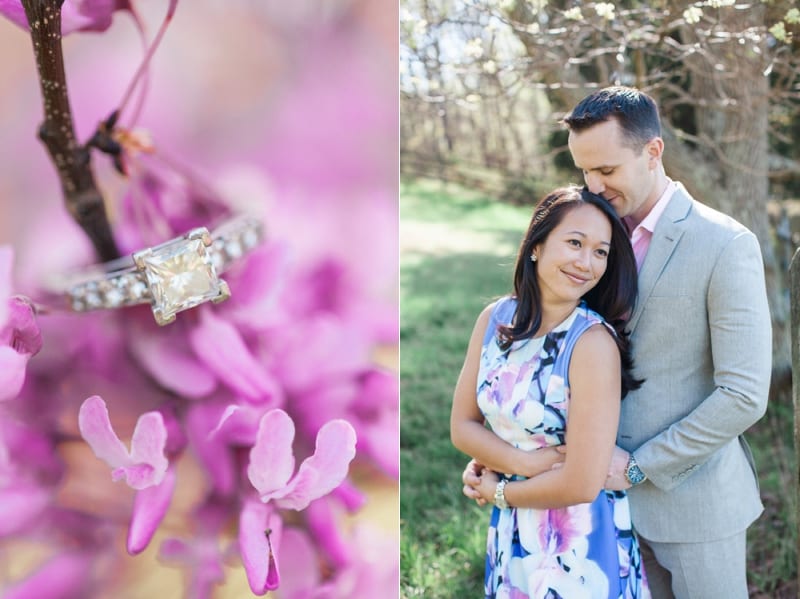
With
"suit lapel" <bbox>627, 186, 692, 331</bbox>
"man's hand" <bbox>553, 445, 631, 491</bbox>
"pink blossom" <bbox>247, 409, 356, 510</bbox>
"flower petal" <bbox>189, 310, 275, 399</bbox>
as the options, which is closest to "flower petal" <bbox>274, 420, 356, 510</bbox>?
"pink blossom" <bbox>247, 409, 356, 510</bbox>

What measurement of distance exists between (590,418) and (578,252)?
13.9 inches

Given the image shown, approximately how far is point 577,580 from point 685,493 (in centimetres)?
32

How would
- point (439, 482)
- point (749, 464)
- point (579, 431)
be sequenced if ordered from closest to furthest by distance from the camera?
point (579, 431)
point (749, 464)
point (439, 482)

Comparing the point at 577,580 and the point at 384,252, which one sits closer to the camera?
the point at 577,580

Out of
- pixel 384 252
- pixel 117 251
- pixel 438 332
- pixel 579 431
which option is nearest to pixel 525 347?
pixel 579 431

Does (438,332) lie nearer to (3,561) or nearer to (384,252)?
(384,252)

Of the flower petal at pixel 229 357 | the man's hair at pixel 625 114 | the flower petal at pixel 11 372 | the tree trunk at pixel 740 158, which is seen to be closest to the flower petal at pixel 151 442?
the flower petal at pixel 229 357

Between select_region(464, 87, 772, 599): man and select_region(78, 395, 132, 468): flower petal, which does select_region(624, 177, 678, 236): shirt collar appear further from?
select_region(78, 395, 132, 468): flower petal

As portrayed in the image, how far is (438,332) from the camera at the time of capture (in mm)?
6859

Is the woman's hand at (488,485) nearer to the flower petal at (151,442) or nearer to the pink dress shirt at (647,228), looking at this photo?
the pink dress shirt at (647,228)

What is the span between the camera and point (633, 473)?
2.16 m

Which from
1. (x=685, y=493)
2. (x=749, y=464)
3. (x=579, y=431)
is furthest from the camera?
(x=749, y=464)

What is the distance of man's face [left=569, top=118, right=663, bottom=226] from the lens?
2.14 metres

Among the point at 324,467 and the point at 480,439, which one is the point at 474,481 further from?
the point at 324,467
